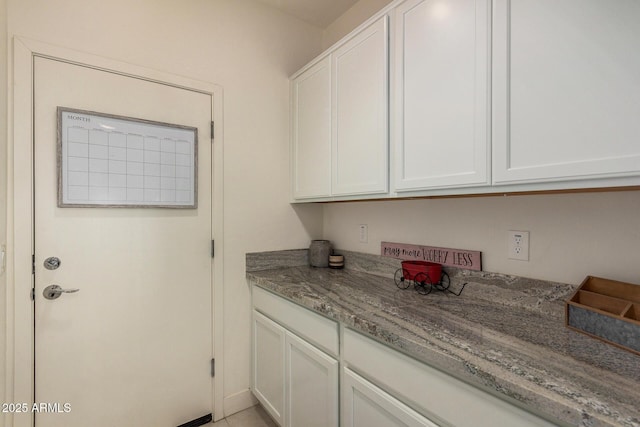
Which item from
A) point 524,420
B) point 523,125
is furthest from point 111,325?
point 523,125

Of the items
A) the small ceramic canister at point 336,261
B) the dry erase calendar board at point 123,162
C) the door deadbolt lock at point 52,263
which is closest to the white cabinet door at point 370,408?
the small ceramic canister at point 336,261

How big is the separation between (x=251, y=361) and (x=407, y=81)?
73.4 inches

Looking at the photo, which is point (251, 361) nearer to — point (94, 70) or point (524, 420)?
point (524, 420)

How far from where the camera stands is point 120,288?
163cm

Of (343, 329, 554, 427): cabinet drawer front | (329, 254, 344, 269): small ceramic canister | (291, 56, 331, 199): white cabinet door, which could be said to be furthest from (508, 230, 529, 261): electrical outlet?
(329, 254, 344, 269): small ceramic canister

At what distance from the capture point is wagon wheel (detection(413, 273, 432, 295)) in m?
1.47

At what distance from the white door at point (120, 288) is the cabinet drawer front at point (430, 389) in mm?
1111

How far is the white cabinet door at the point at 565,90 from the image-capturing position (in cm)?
80

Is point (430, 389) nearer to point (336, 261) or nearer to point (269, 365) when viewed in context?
point (269, 365)

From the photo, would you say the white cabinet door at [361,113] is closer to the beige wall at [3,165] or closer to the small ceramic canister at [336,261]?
the small ceramic canister at [336,261]

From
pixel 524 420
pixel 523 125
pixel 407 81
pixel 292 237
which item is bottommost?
pixel 524 420

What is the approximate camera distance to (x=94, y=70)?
1545 mm

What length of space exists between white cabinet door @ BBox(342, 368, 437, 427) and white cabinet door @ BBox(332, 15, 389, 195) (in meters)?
0.82

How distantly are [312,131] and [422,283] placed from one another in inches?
43.5
